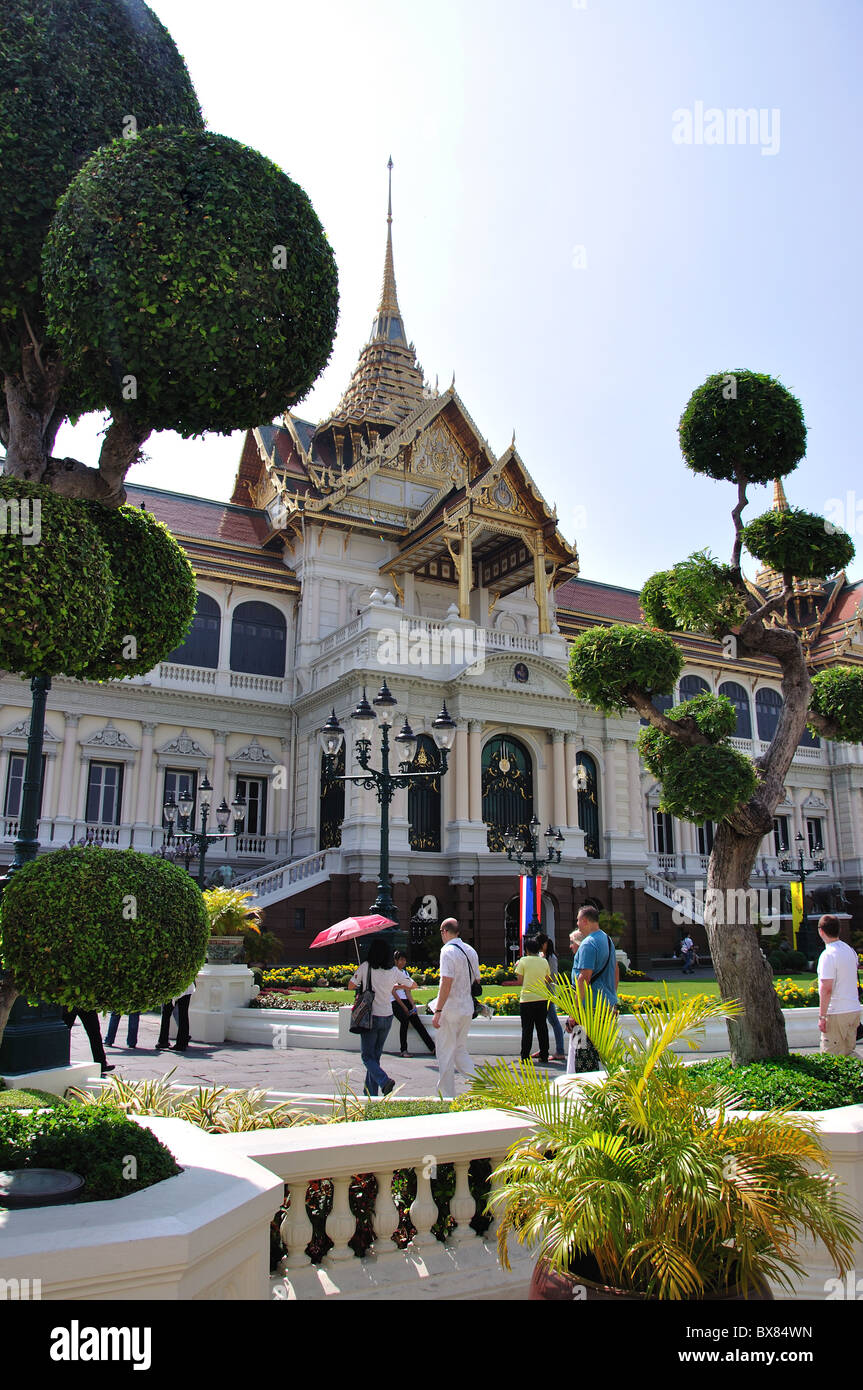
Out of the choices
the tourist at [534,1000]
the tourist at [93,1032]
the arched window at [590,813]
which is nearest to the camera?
the tourist at [93,1032]

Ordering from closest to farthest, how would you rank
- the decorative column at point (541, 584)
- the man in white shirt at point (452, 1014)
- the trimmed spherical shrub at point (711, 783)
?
1. the trimmed spherical shrub at point (711, 783)
2. the man in white shirt at point (452, 1014)
3. the decorative column at point (541, 584)

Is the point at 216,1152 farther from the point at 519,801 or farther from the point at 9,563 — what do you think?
the point at 519,801

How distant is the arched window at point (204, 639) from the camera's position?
28.3 m

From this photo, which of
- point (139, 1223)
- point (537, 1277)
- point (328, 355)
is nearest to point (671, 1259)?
point (537, 1277)

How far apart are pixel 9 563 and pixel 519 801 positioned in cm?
2379

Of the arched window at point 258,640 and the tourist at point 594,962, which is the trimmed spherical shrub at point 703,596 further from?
the arched window at point 258,640

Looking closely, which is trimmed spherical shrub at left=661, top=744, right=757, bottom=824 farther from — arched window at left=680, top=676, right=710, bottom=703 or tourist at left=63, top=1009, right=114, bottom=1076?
arched window at left=680, top=676, right=710, bottom=703

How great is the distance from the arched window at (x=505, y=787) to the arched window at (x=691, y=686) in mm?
12105

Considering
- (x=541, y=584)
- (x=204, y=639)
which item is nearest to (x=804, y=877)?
(x=541, y=584)

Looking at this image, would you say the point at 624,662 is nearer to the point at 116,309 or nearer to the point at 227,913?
the point at 116,309

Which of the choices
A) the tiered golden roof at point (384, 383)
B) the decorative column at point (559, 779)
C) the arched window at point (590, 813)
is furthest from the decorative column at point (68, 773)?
the tiered golden roof at point (384, 383)

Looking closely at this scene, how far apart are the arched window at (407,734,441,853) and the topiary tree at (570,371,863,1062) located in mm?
16996

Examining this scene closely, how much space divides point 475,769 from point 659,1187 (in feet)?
73.9

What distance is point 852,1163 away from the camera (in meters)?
4.50
